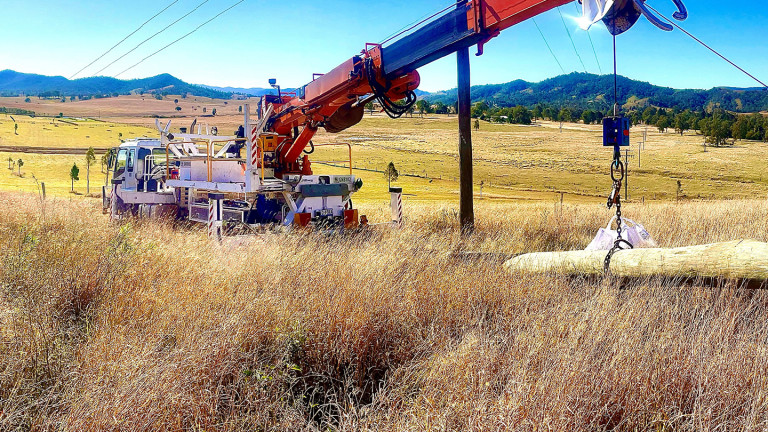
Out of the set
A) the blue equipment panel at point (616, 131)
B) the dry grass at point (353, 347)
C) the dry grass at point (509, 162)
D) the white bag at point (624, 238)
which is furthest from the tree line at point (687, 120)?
→ the dry grass at point (353, 347)

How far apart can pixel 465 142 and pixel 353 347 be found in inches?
290

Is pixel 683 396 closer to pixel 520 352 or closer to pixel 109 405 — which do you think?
pixel 520 352

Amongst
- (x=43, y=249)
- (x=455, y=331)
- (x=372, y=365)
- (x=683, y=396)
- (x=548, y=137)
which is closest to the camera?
(x=683, y=396)

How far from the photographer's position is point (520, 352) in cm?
390

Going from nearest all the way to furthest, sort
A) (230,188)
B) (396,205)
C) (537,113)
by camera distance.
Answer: (230,188) → (396,205) → (537,113)

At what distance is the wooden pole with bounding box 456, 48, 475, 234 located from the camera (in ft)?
35.3

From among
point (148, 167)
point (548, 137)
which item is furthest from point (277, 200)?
point (548, 137)

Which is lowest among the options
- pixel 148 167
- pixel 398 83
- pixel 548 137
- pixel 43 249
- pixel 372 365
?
pixel 372 365

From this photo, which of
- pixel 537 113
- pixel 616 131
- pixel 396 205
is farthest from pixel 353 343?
pixel 537 113

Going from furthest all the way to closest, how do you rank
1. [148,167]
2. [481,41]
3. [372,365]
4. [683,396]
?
1. [148,167]
2. [481,41]
3. [372,365]
4. [683,396]

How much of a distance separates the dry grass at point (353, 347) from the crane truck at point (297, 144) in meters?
2.96

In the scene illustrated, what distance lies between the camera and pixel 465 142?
11000 millimetres

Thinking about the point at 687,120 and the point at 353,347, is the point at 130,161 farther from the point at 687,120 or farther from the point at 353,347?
the point at 687,120

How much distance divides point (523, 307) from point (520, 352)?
1.42 meters
